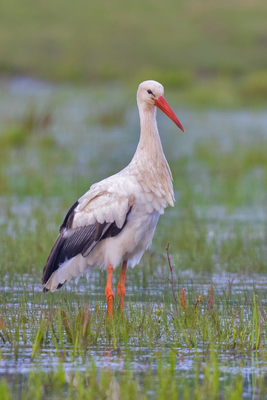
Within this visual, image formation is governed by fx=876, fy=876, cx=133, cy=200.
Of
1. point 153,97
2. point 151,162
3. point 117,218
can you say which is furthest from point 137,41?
point 117,218

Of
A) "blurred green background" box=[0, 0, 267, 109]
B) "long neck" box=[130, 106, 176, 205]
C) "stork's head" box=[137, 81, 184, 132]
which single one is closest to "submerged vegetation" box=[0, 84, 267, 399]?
"long neck" box=[130, 106, 176, 205]

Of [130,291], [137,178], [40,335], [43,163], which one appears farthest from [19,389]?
[43,163]

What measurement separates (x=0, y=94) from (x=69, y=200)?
14.4 meters

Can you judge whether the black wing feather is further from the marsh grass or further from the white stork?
the marsh grass

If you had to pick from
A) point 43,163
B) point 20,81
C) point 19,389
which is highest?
point 20,81

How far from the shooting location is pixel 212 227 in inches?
389

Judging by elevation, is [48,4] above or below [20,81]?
above

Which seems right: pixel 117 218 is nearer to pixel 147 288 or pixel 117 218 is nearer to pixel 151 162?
pixel 151 162

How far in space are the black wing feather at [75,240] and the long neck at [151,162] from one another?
0.92 ft

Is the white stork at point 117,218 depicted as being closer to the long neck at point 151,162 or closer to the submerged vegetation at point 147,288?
the long neck at point 151,162

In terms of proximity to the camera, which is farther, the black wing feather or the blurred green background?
the blurred green background

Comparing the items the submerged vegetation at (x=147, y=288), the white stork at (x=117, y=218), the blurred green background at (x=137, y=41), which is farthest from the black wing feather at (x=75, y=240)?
the blurred green background at (x=137, y=41)

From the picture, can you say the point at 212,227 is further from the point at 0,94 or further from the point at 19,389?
the point at 0,94

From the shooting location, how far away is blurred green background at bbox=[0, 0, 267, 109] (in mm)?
34781
